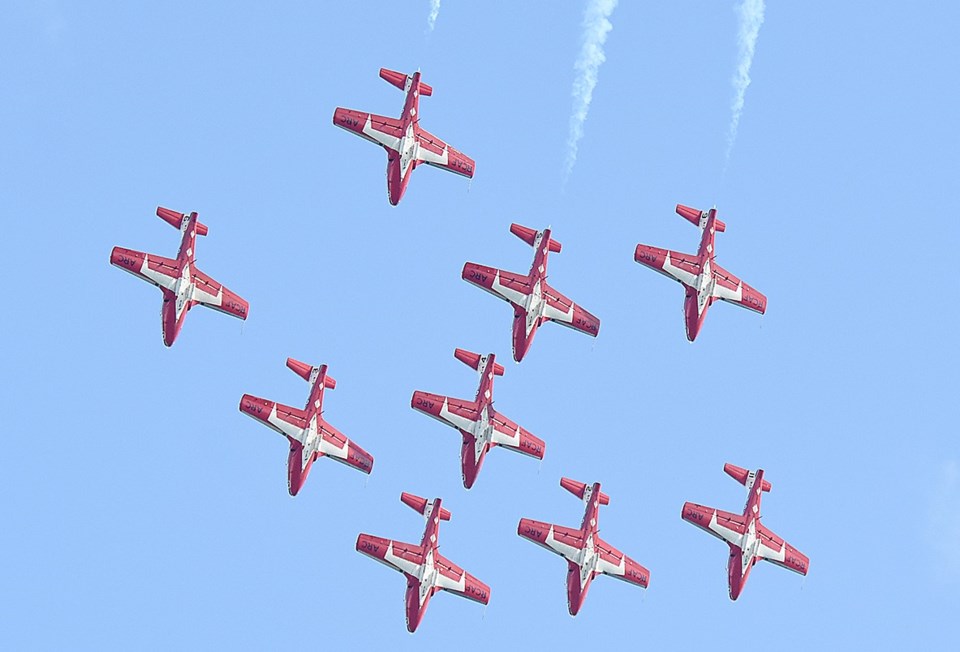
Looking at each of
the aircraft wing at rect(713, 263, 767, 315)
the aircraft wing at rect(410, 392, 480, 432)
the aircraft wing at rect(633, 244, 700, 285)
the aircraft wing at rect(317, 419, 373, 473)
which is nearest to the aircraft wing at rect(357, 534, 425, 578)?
the aircraft wing at rect(317, 419, 373, 473)

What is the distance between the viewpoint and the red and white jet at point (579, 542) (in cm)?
16375

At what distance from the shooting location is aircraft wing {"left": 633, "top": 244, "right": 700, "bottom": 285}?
164125 millimetres

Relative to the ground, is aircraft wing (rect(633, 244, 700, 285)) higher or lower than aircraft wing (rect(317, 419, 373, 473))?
higher

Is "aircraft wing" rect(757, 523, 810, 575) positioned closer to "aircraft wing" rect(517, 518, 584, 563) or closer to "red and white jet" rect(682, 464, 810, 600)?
"red and white jet" rect(682, 464, 810, 600)

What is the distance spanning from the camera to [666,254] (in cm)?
16425

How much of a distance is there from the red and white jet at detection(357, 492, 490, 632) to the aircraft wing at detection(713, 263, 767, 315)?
1988 cm

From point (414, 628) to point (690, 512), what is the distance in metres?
16.9

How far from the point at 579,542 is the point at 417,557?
9105 millimetres

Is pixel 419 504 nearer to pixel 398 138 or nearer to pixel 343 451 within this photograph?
pixel 343 451

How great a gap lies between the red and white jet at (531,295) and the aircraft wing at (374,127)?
319 inches

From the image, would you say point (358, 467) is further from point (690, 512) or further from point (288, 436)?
point (690, 512)

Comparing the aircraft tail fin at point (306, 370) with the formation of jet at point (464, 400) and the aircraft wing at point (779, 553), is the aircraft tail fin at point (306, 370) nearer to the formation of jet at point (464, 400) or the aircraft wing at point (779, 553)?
the formation of jet at point (464, 400)

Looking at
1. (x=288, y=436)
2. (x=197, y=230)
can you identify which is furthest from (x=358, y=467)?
(x=197, y=230)

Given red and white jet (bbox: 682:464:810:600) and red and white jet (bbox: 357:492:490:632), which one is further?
red and white jet (bbox: 682:464:810:600)
